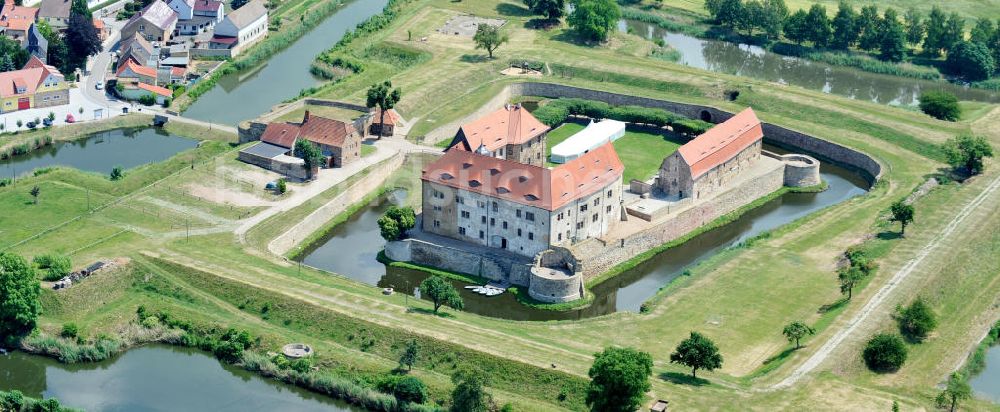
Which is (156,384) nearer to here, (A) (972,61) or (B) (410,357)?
(B) (410,357)

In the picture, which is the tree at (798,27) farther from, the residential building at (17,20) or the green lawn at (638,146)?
the residential building at (17,20)

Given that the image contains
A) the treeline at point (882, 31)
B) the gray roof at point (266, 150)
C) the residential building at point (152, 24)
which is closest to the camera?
the gray roof at point (266, 150)

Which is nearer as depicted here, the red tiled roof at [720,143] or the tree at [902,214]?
the tree at [902,214]

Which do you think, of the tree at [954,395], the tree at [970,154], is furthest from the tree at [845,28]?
the tree at [954,395]

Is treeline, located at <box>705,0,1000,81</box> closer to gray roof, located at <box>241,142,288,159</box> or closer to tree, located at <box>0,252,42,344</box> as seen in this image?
gray roof, located at <box>241,142,288,159</box>

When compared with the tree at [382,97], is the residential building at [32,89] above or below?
below

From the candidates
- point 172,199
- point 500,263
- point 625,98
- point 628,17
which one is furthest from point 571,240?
point 628,17

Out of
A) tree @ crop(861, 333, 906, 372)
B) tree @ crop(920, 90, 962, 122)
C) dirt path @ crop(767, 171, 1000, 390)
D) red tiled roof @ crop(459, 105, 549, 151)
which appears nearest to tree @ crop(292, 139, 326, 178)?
red tiled roof @ crop(459, 105, 549, 151)
